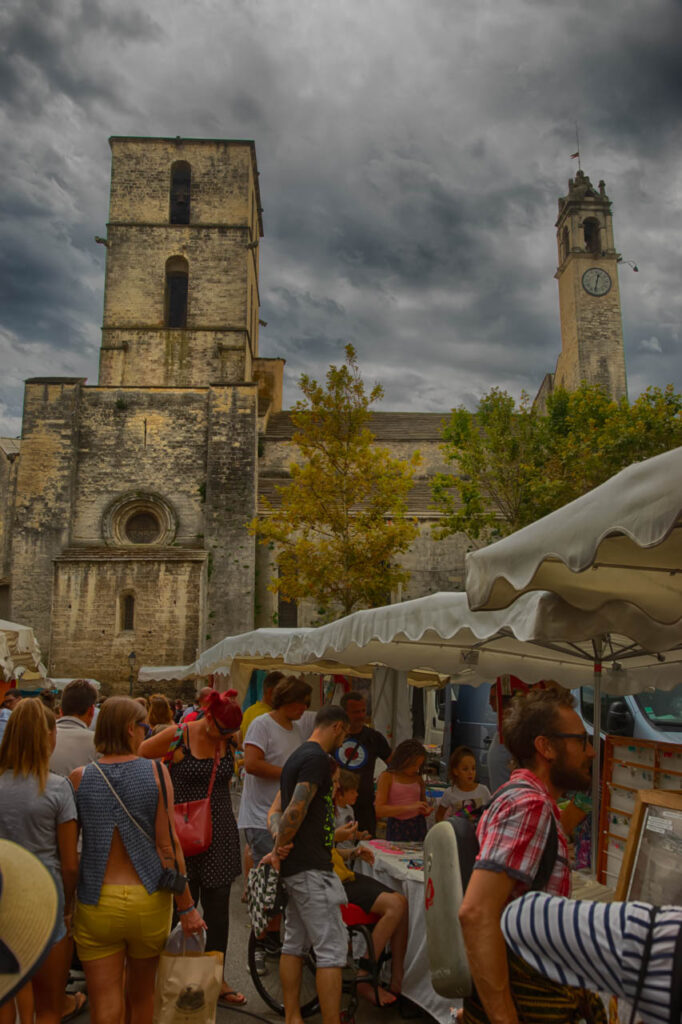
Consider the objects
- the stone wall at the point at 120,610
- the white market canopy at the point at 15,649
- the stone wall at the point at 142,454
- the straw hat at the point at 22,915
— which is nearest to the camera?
the straw hat at the point at 22,915

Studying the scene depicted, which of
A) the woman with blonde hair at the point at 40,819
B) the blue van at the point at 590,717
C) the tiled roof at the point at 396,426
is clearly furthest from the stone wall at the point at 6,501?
the woman with blonde hair at the point at 40,819

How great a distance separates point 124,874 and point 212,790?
3.84 feet

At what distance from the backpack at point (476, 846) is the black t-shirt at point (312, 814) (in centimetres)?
124

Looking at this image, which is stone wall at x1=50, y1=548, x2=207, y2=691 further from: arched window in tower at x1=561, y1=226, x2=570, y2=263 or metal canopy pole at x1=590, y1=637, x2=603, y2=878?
arched window in tower at x1=561, y1=226, x2=570, y2=263

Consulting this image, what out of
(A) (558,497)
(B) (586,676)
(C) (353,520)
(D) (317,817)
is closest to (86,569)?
(C) (353,520)

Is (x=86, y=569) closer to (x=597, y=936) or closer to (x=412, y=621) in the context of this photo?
(x=412, y=621)

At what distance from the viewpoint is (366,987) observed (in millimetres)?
4598

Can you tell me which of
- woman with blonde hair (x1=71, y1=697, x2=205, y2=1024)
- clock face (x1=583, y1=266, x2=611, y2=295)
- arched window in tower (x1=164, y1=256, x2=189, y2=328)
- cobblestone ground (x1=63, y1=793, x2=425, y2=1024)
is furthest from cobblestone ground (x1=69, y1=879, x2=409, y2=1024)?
clock face (x1=583, y1=266, x2=611, y2=295)

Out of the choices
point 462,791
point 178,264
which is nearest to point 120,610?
point 178,264

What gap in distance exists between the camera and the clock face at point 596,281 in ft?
124

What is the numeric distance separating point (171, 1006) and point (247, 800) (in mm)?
2055

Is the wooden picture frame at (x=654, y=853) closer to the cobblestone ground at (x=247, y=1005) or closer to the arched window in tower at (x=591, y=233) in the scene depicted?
the cobblestone ground at (x=247, y=1005)

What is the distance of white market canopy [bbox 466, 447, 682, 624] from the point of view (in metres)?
2.39

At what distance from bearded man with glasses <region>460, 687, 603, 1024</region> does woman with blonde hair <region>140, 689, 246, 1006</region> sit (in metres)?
2.27
